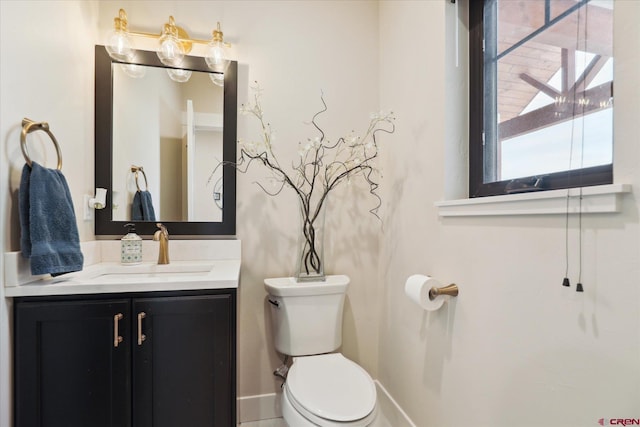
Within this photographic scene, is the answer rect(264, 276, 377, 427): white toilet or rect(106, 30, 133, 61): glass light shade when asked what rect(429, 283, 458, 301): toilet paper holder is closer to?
rect(264, 276, 377, 427): white toilet

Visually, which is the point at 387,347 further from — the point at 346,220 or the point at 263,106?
the point at 263,106

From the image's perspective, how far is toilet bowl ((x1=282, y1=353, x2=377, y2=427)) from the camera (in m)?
1.11

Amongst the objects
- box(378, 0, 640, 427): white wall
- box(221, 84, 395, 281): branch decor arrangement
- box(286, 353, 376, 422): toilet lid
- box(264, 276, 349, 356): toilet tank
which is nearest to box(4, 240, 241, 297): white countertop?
box(264, 276, 349, 356): toilet tank

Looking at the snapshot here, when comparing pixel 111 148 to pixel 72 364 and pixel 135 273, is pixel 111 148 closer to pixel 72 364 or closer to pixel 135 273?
pixel 135 273

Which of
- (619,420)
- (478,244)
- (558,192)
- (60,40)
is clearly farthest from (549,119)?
(60,40)

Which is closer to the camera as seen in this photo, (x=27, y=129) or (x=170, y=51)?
(x=27, y=129)

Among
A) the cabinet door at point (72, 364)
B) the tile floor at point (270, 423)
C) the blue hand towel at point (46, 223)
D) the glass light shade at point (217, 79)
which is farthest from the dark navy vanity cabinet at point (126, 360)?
the glass light shade at point (217, 79)

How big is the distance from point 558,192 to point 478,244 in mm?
342

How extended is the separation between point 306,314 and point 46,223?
1128 millimetres

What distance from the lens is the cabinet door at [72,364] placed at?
1.06 meters

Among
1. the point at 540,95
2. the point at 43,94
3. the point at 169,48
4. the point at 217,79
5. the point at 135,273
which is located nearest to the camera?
the point at 540,95

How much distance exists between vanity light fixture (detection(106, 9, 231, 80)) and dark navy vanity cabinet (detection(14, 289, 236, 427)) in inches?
47.0

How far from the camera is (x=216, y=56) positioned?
164cm

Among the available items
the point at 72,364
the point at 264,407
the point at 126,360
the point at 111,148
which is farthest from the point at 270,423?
the point at 111,148
